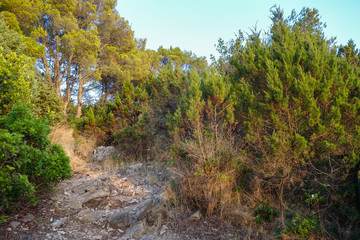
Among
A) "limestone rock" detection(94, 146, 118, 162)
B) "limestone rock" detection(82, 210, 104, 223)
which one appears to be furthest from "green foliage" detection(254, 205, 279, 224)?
"limestone rock" detection(94, 146, 118, 162)

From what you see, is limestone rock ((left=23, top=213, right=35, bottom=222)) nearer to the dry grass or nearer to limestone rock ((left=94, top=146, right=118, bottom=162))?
the dry grass

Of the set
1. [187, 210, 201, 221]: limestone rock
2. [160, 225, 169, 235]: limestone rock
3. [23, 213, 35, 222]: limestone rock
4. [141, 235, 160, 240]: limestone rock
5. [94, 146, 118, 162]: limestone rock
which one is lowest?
[141, 235, 160, 240]: limestone rock

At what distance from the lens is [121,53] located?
47.8ft

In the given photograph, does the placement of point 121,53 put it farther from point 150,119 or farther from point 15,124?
point 15,124

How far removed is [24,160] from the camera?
2.98 m

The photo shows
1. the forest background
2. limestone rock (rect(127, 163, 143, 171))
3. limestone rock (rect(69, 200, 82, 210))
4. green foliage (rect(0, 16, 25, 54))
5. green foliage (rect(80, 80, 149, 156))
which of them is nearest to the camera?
the forest background

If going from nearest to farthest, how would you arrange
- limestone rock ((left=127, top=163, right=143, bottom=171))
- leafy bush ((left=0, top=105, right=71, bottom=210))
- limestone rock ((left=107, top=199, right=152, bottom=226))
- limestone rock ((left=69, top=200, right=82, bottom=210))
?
leafy bush ((left=0, top=105, right=71, bottom=210))
limestone rock ((left=107, top=199, right=152, bottom=226))
limestone rock ((left=69, top=200, right=82, bottom=210))
limestone rock ((left=127, top=163, right=143, bottom=171))

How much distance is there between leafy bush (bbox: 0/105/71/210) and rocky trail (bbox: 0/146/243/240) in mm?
371

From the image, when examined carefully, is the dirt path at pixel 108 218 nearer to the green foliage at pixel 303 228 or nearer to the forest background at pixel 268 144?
the forest background at pixel 268 144

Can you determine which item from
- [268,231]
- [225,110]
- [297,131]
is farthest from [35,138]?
[297,131]

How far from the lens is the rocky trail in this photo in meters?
3.01

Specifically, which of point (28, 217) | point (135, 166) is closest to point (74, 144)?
point (135, 166)

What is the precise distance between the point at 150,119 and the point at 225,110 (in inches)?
123

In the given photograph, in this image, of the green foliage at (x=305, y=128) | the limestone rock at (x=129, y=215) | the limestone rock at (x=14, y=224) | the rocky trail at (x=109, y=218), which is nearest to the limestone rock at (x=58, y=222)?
the rocky trail at (x=109, y=218)
